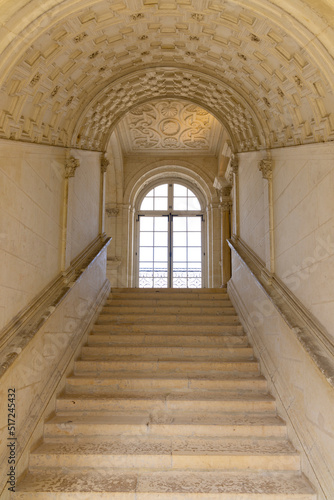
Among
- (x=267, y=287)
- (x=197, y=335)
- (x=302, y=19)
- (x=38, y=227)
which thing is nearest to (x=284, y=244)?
(x=267, y=287)

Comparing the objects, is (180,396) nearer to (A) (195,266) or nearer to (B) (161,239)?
(A) (195,266)

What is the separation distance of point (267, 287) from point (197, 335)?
1184mm

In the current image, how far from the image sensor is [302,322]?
3.35 meters

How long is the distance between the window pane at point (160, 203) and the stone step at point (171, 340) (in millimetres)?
6862

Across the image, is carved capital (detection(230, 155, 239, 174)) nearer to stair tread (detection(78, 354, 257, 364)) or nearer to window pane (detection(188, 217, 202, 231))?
stair tread (detection(78, 354, 257, 364))

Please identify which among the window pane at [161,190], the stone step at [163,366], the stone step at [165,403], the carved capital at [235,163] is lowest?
the stone step at [165,403]

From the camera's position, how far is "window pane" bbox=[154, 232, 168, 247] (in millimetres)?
11328

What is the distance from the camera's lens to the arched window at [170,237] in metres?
11.1

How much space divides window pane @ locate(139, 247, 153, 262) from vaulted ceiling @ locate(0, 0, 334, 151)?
5777 millimetres

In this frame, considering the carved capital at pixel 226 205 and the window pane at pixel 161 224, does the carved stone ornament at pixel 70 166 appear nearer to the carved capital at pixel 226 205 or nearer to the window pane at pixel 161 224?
the carved capital at pixel 226 205

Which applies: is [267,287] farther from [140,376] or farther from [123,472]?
[123,472]

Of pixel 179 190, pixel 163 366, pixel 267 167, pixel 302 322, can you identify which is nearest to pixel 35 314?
pixel 163 366

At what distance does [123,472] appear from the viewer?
3.08 metres

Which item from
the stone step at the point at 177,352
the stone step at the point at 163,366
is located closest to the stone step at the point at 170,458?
the stone step at the point at 163,366
